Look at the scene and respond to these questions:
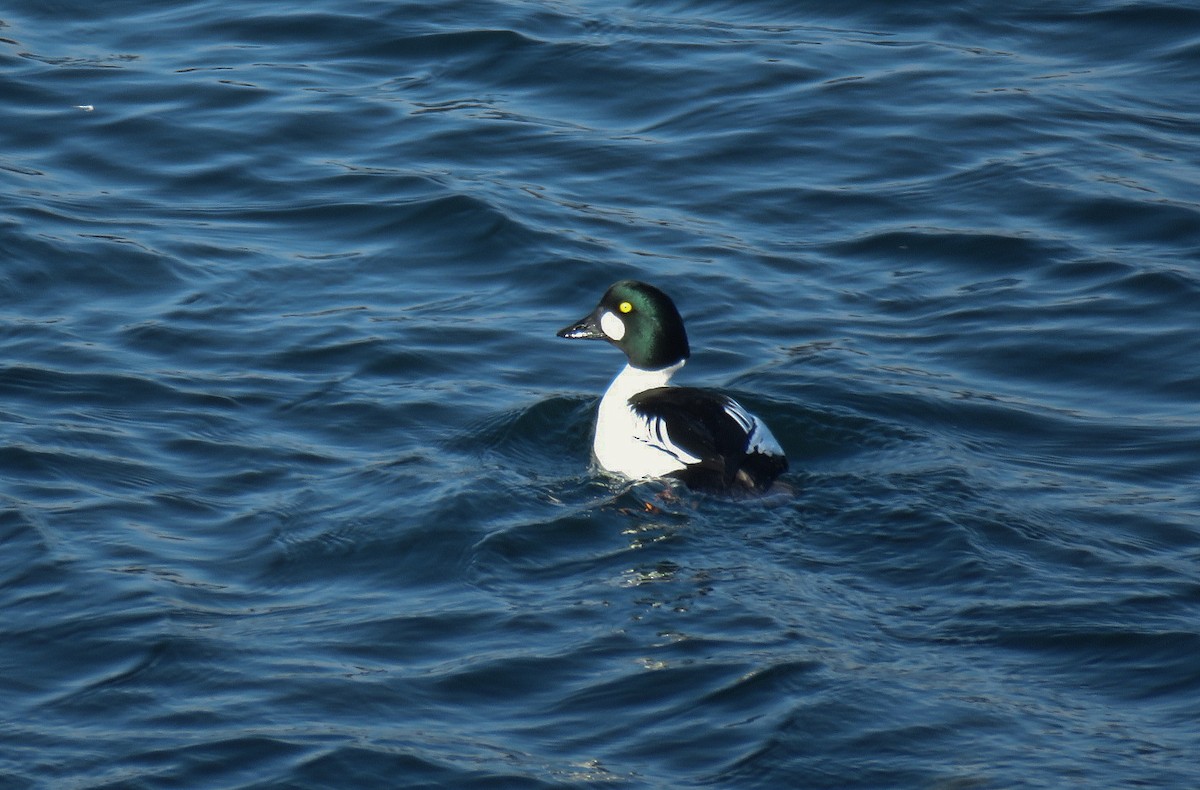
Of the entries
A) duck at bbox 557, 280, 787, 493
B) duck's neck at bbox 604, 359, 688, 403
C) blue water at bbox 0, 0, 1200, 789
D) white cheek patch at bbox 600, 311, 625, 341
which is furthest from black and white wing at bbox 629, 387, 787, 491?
white cheek patch at bbox 600, 311, 625, 341

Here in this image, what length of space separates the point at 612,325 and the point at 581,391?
0.73 metres

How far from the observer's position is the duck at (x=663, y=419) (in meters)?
8.73

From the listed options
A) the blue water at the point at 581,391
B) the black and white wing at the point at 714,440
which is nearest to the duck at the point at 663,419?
the black and white wing at the point at 714,440

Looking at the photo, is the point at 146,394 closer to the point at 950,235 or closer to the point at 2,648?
the point at 2,648

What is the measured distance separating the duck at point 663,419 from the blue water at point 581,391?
18 centimetres

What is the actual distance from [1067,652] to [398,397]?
14.5ft

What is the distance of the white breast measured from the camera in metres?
8.95

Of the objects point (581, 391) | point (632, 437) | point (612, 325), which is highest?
point (612, 325)

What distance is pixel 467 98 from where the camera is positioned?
14578 mm

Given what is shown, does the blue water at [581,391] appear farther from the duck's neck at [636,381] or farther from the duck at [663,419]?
the duck's neck at [636,381]

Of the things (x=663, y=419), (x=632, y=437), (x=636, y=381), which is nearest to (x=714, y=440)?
(x=663, y=419)

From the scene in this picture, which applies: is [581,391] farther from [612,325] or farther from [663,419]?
[663,419]

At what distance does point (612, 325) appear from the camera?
32.0 feet

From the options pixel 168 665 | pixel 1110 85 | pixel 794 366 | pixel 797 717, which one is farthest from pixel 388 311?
pixel 1110 85
